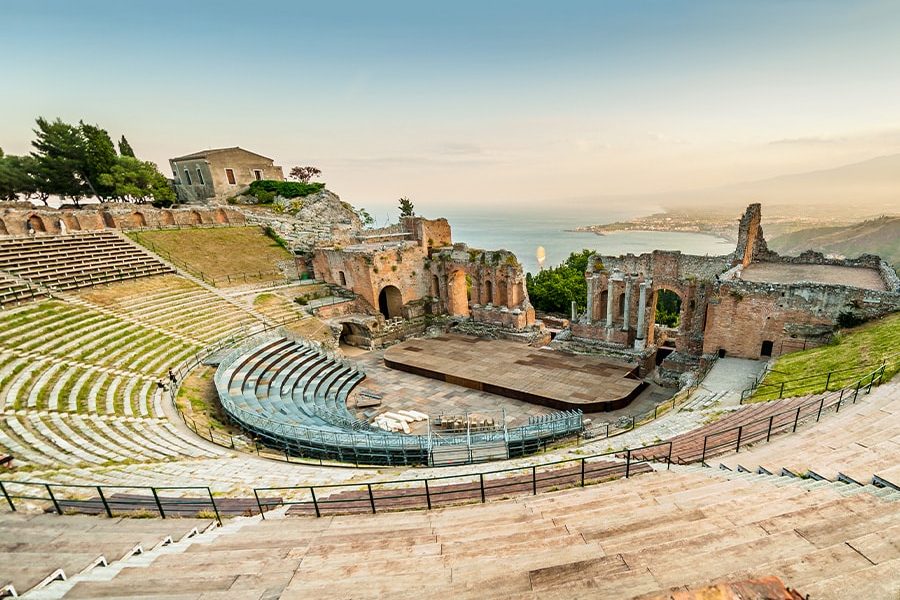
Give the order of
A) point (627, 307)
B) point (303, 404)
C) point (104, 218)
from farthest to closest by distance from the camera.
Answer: point (104, 218) < point (627, 307) < point (303, 404)

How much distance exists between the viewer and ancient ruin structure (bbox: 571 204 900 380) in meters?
14.8

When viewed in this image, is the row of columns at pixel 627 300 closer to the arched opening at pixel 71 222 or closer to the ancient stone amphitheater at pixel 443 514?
the ancient stone amphitheater at pixel 443 514

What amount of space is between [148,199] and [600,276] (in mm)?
45710

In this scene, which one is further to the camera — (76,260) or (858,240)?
(858,240)

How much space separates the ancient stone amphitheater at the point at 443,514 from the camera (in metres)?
4.05

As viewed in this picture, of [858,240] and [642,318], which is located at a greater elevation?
[642,318]

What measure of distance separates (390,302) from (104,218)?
927 inches

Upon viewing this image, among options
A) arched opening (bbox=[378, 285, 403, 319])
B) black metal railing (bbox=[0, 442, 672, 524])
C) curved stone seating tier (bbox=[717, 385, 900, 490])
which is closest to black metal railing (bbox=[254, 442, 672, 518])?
black metal railing (bbox=[0, 442, 672, 524])

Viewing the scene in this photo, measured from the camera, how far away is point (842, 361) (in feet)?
39.1

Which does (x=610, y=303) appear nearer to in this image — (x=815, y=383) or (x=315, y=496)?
(x=815, y=383)

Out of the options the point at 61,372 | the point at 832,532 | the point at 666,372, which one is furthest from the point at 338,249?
the point at 832,532

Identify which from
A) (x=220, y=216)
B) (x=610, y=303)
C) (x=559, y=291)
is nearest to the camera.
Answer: (x=610, y=303)

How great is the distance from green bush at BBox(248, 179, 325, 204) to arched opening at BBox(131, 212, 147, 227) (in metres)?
12.3

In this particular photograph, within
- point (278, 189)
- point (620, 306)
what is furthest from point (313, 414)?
point (278, 189)
